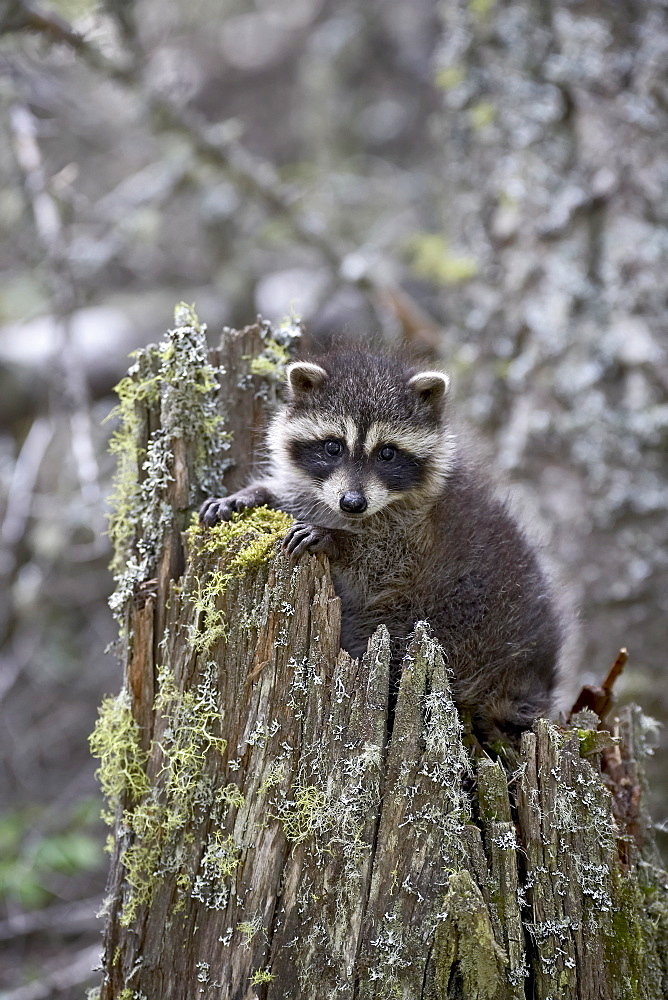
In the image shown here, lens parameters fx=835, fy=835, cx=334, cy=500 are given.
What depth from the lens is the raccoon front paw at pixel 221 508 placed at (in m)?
3.22

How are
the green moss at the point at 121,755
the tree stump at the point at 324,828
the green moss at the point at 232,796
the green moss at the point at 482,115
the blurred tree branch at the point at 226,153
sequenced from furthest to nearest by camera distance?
the green moss at the point at 482,115 < the blurred tree branch at the point at 226,153 < the green moss at the point at 121,755 < the green moss at the point at 232,796 < the tree stump at the point at 324,828

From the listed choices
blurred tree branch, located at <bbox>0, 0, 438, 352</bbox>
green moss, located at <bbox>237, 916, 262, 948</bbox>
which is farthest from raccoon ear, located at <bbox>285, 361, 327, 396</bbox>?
green moss, located at <bbox>237, 916, 262, 948</bbox>

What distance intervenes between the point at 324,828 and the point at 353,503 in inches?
51.4

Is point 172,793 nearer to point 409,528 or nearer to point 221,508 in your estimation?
point 221,508

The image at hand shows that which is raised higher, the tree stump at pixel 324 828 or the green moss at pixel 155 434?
the green moss at pixel 155 434

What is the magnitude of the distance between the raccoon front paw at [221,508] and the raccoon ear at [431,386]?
965 millimetres

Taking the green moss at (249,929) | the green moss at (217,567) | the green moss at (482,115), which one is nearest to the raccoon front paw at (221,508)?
the green moss at (217,567)

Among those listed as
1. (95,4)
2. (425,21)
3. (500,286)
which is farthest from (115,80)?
(425,21)

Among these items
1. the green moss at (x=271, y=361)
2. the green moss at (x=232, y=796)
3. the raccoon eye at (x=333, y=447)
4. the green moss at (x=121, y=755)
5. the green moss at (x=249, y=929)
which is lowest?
the green moss at (x=249, y=929)

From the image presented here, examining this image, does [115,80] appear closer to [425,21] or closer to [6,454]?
[6,454]

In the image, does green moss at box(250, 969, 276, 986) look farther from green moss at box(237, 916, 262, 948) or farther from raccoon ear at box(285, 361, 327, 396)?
raccoon ear at box(285, 361, 327, 396)

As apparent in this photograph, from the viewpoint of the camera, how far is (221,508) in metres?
3.22

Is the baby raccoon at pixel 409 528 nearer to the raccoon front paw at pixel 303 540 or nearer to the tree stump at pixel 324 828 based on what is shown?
the raccoon front paw at pixel 303 540

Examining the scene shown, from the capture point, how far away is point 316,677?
2.79 m
